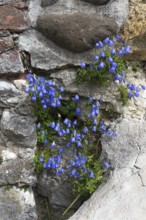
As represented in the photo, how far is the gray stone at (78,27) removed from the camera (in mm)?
2537

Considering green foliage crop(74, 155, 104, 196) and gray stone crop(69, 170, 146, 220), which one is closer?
gray stone crop(69, 170, 146, 220)

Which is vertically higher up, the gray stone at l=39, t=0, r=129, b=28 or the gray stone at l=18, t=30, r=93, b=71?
the gray stone at l=39, t=0, r=129, b=28

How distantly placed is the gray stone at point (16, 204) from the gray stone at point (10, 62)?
79 centimetres

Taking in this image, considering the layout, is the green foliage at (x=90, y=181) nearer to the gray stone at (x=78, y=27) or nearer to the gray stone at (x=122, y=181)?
the gray stone at (x=122, y=181)

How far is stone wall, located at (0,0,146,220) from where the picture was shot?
8.36ft

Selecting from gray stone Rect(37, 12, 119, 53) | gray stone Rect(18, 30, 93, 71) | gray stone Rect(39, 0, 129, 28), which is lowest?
gray stone Rect(18, 30, 93, 71)

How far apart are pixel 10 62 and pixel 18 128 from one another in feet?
1.46

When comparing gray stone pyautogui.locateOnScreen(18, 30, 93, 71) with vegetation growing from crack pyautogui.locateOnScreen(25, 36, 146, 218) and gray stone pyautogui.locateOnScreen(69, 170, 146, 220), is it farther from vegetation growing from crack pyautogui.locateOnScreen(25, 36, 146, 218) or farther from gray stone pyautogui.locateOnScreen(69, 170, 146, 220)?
gray stone pyautogui.locateOnScreen(69, 170, 146, 220)

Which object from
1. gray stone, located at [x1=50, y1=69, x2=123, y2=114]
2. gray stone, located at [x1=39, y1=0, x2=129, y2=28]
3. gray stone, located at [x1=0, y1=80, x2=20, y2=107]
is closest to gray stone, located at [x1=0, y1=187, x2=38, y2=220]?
gray stone, located at [x1=0, y1=80, x2=20, y2=107]

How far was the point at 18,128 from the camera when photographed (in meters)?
2.60

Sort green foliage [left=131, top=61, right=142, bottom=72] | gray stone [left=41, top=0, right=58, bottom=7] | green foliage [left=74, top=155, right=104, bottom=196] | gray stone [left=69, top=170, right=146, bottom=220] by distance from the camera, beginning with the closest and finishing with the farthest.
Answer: gray stone [left=69, top=170, right=146, bottom=220]
green foliage [left=74, top=155, right=104, bottom=196]
gray stone [left=41, top=0, right=58, bottom=7]
green foliage [left=131, top=61, right=142, bottom=72]

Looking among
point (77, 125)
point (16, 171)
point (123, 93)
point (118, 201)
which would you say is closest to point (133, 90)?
point (123, 93)

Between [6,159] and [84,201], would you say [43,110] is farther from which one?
[84,201]

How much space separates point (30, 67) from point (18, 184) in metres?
0.80
